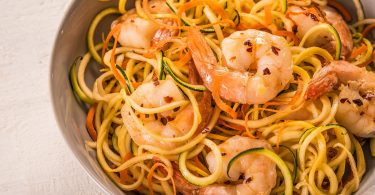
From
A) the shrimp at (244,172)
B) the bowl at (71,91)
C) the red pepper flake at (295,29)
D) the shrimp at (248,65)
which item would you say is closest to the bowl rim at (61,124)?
the bowl at (71,91)

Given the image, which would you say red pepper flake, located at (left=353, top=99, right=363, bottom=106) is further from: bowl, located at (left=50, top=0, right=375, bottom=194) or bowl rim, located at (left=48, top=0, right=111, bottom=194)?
bowl rim, located at (left=48, top=0, right=111, bottom=194)

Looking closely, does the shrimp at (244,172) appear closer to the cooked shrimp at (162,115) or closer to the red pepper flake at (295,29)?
the cooked shrimp at (162,115)

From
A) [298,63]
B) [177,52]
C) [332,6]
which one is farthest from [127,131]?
[332,6]

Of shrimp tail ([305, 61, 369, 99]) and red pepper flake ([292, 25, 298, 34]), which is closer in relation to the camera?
shrimp tail ([305, 61, 369, 99])

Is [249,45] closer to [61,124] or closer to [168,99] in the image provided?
[168,99]

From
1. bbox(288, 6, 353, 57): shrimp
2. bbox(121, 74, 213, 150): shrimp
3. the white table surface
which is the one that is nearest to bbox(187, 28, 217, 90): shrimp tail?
bbox(121, 74, 213, 150): shrimp

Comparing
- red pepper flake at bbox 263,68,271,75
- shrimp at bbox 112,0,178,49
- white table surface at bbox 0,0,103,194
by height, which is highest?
red pepper flake at bbox 263,68,271,75

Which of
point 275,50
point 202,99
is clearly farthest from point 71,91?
point 275,50
